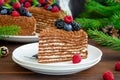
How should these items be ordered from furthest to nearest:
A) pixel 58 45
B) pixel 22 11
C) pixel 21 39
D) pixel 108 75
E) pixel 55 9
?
pixel 55 9
pixel 22 11
pixel 21 39
pixel 58 45
pixel 108 75

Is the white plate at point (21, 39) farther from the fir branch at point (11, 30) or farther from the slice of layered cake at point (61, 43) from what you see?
the slice of layered cake at point (61, 43)

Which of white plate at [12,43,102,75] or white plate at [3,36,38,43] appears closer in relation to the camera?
white plate at [12,43,102,75]

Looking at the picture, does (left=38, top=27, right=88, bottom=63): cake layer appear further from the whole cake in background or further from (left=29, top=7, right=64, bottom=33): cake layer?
(left=29, top=7, right=64, bottom=33): cake layer

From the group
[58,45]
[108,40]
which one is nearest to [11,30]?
[58,45]

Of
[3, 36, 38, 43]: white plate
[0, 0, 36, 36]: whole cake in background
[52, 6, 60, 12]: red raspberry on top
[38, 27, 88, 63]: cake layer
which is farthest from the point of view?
[52, 6, 60, 12]: red raspberry on top

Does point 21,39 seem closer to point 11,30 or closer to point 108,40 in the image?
point 11,30

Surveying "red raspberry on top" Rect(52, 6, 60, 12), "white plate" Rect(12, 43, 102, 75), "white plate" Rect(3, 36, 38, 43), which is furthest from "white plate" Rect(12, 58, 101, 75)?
"red raspberry on top" Rect(52, 6, 60, 12)

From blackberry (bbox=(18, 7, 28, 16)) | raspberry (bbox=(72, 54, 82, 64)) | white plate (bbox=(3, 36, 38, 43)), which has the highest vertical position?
blackberry (bbox=(18, 7, 28, 16))

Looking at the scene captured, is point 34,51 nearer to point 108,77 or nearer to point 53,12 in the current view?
point 108,77
